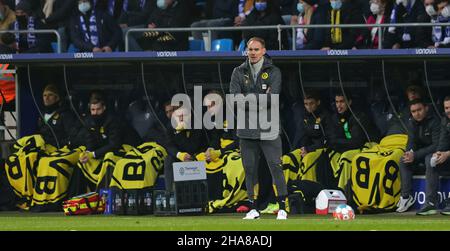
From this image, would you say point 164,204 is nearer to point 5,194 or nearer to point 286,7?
point 5,194

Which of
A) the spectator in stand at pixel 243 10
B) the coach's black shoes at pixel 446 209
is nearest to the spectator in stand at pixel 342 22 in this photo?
the spectator in stand at pixel 243 10

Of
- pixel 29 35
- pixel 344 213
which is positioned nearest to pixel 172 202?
pixel 344 213

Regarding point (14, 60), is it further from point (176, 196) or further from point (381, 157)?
point (381, 157)

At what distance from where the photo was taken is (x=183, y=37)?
64.2ft

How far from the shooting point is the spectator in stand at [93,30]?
1988 cm

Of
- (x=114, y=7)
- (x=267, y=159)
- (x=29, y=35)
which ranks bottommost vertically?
(x=267, y=159)

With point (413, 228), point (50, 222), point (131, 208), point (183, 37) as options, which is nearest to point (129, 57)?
point (183, 37)

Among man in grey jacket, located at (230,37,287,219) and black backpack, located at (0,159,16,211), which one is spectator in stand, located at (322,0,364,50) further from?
black backpack, located at (0,159,16,211)

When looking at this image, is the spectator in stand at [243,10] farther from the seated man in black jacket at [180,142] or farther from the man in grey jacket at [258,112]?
the man in grey jacket at [258,112]

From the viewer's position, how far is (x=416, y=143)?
17.3 meters

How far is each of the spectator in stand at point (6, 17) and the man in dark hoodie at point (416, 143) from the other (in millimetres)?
6957

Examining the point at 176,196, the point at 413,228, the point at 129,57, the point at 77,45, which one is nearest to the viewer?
the point at 413,228

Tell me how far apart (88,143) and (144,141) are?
81cm

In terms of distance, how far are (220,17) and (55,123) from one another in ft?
9.55
